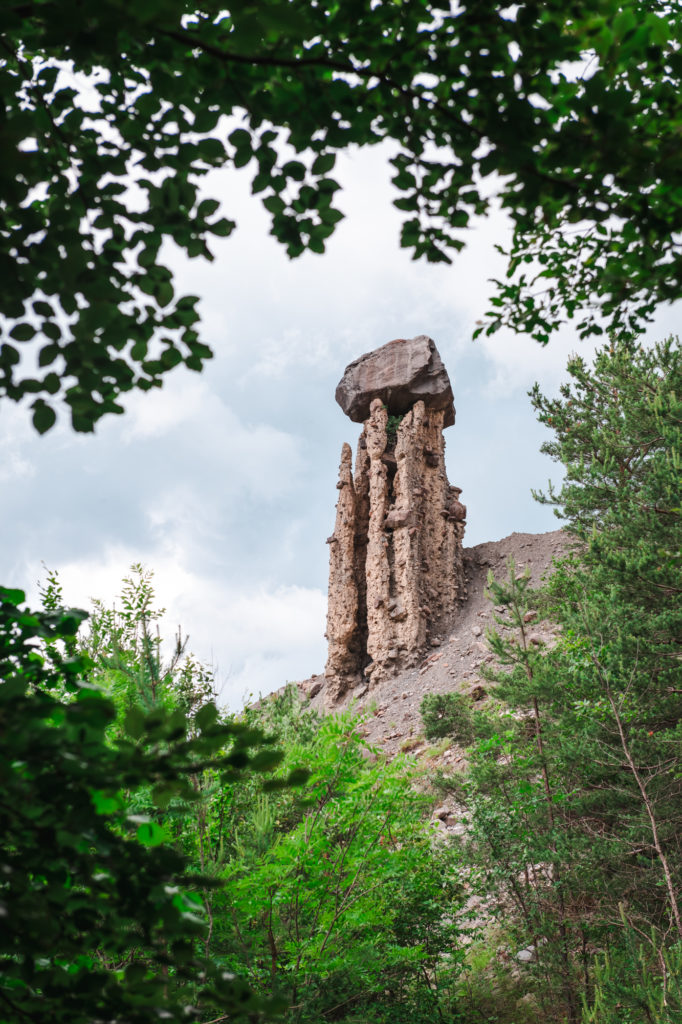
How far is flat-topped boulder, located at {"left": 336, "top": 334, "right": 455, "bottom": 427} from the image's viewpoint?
33.2 meters

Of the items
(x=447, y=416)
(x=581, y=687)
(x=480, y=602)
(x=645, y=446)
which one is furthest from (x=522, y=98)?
(x=447, y=416)

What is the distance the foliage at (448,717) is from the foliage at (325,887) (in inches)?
432

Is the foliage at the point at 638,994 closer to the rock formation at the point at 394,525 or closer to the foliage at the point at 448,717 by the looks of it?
the foliage at the point at 448,717

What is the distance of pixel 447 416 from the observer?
34188 millimetres

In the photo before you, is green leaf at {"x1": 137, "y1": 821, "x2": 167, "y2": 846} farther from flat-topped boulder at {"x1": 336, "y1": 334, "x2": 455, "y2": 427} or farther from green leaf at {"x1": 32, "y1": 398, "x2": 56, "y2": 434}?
flat-topped boulder at {"x1": 336, "y1": 334, "x2": 455, "y2": 427}

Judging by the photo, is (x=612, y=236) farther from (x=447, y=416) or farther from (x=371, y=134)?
(x=447, y=416)

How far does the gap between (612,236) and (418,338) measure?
33.0 meters

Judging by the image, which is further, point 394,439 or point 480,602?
point 394,439

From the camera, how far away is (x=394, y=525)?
30.8 metres

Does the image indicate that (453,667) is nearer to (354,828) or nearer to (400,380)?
(400,380)

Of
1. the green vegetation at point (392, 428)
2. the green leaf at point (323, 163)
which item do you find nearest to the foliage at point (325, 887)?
the green leaf at point (323, 163)

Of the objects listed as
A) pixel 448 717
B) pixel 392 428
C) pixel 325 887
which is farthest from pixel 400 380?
Result: pixel 325 887

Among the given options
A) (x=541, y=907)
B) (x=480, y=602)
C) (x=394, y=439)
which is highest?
(x=394, y=439)

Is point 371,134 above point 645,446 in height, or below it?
below
